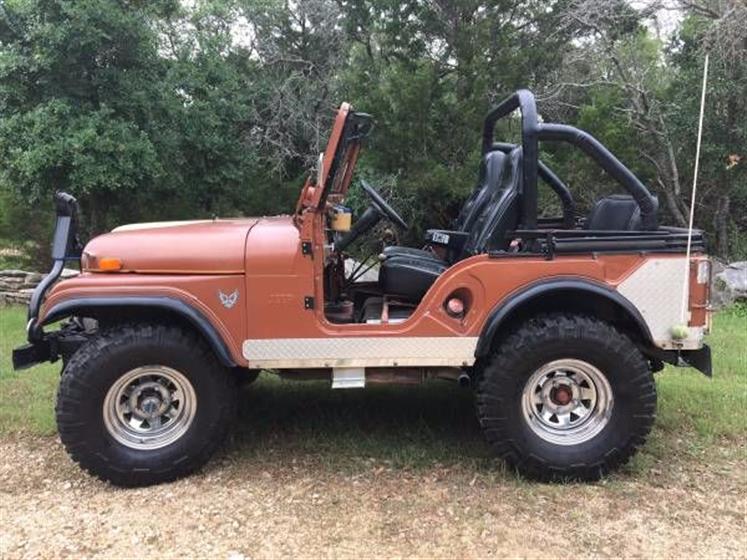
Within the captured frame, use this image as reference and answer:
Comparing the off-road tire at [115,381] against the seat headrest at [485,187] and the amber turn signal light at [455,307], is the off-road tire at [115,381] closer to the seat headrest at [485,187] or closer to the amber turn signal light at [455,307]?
the amber turn signal light at [455,307]

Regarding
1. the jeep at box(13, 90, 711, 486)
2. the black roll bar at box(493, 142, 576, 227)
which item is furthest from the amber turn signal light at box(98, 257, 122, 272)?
the black roll bar at box(493, 142, 576, 227)

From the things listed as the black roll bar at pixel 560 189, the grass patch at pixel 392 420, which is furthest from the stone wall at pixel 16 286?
the black roll bar at pixel 560 189

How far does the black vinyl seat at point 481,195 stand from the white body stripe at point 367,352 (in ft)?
2.80

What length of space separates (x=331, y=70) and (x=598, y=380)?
429 inches

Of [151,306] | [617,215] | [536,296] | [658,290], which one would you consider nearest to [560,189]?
[617,215]

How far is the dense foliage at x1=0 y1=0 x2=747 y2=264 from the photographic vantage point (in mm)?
9297

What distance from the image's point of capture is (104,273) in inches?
155

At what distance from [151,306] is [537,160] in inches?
86.8

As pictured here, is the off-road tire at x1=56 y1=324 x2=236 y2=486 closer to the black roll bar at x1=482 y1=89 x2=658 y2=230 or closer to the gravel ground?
the gravel ground

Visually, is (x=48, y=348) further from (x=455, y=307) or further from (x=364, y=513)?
(x=455, y=307)

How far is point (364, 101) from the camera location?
1030 centimetres

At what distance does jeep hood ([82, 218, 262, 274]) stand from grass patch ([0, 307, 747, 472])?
1215mm

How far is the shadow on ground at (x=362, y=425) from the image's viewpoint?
429 cm

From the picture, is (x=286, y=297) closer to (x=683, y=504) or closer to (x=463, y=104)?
(x=683, y=504)
